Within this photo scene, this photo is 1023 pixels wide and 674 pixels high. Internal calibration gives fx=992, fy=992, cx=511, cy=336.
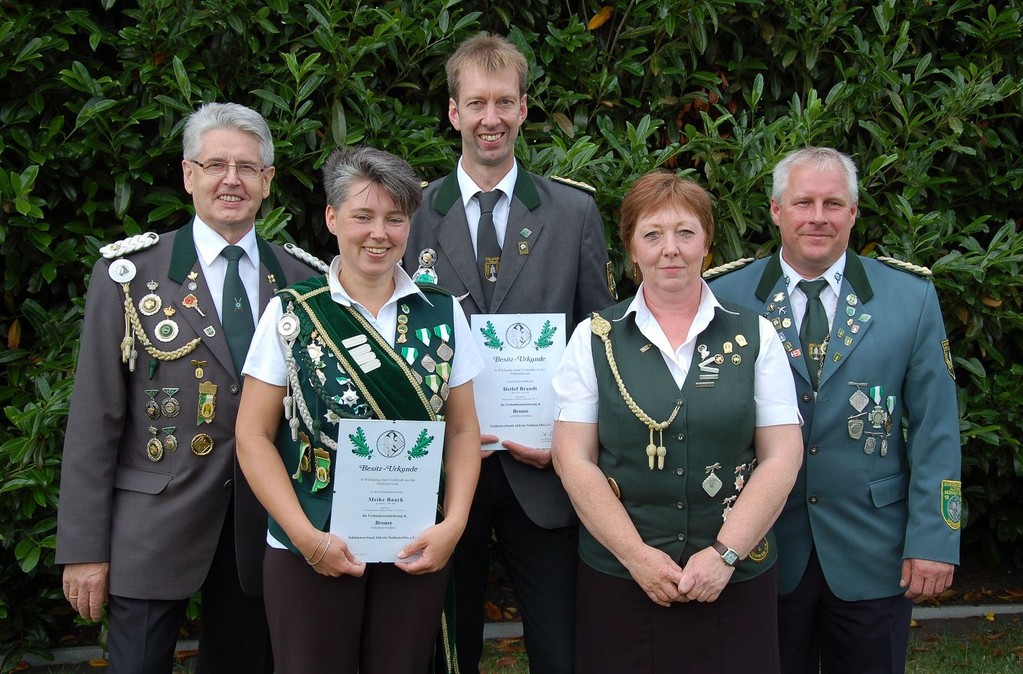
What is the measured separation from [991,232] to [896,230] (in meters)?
0.96

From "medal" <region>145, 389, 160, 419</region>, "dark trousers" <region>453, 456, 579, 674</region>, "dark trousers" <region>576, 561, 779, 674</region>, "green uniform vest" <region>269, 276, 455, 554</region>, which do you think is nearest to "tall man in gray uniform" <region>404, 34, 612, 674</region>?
"dark trousers" <region>453, 456, 579, 674</region>

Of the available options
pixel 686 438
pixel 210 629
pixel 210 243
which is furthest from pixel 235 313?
pixel 686 438

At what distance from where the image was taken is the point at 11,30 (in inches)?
147

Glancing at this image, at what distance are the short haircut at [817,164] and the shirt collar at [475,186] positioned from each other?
87cm

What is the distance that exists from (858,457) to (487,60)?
5.73ft

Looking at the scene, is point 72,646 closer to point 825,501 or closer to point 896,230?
point 825,501

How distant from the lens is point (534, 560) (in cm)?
323

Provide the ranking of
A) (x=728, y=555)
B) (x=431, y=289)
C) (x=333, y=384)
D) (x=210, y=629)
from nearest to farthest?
1. (x=333, y=384)
2. (x=728, y=555)
3. (x=431, y=289)
4. (x=210, y=629)

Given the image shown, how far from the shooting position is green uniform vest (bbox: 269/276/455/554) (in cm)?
260

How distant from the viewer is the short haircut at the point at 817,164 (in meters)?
3.18

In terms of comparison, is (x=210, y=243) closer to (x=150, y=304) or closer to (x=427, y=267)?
(x=150, y=304)

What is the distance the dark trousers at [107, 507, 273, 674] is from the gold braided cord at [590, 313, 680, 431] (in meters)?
1.25

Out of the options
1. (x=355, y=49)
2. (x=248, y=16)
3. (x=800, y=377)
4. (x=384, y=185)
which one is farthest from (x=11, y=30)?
(x=800, y=377)

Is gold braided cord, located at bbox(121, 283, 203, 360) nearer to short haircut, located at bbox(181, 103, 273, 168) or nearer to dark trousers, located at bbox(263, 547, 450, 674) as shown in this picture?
short haircut, located at bbox(181, 103, 273, 168)
